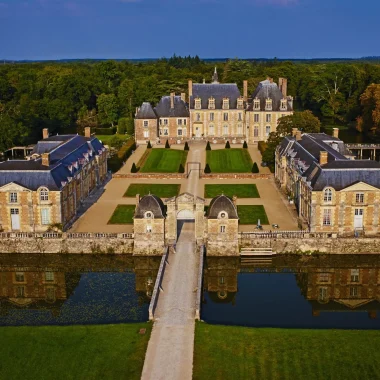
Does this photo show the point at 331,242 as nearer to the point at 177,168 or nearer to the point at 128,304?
the point at 128,304

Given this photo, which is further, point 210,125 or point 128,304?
point 210,125

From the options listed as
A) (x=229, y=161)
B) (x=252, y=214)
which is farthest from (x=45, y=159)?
(x=229, y=161)

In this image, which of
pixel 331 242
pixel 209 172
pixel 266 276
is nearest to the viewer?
pixel 266 276

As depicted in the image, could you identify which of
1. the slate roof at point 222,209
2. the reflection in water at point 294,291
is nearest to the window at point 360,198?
the reflection in water at point 294,291

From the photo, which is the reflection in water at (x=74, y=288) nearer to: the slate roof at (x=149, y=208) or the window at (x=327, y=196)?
the slate roof at (x=149, y=208)

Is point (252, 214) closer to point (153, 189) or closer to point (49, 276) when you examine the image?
point (153, 189)

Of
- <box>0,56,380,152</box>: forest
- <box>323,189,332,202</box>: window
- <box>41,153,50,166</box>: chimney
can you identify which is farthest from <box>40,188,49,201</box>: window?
<box>0,56,380,152</box>: forest

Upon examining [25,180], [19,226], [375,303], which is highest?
[25,180]

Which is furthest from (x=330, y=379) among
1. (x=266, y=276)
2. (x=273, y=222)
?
(x=273, y=222)
